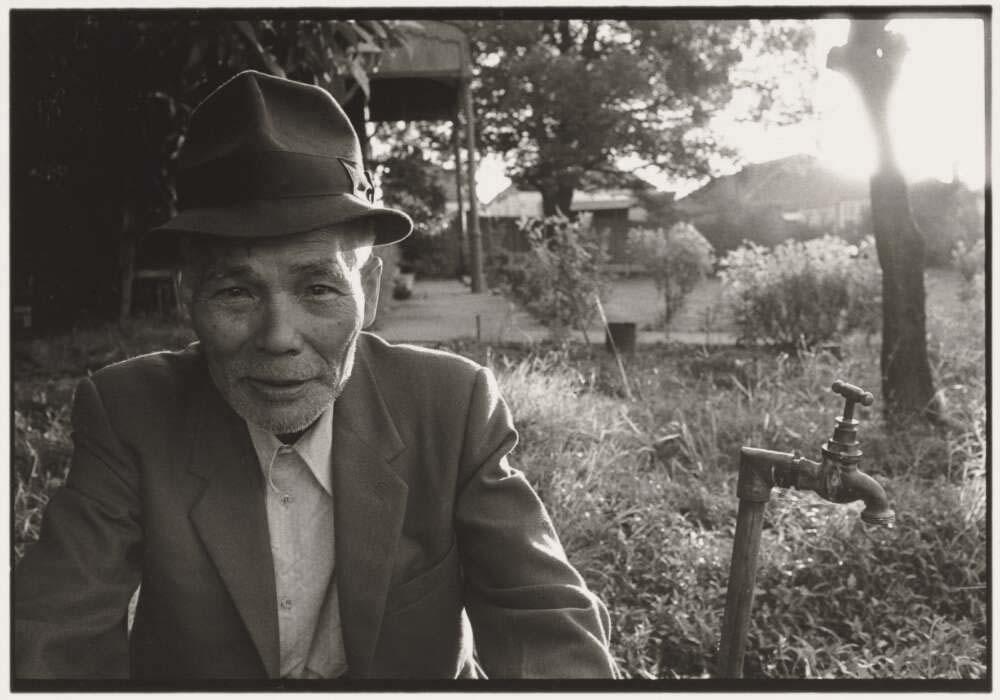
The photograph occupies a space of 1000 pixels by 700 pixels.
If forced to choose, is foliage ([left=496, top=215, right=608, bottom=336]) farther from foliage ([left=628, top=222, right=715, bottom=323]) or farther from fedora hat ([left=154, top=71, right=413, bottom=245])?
fedora hat ([left=154, top=71, right=413, bottom=245])

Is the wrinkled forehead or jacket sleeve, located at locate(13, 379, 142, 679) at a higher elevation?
the wrinkled forehead

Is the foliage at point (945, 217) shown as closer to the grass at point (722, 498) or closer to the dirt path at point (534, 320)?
the dirt path at point (534, 320)

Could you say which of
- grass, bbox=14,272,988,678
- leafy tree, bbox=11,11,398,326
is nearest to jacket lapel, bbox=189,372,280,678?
leafy tree, bbox=11,11,398,326

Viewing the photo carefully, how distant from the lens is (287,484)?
1.36m

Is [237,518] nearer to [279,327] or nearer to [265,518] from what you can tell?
[265,518]

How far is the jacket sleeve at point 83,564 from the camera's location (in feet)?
4.08

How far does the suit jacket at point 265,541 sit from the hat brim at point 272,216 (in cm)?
31

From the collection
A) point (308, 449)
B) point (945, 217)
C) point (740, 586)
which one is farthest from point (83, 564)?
point (945, 217)

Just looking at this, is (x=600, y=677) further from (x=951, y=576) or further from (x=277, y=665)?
(x=951, y=576)

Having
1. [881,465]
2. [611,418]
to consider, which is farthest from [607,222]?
[881,465]

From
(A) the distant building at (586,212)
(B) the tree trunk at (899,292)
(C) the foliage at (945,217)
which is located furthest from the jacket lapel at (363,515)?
(A) the distant building at (586,212)

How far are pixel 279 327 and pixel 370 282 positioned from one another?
233mm

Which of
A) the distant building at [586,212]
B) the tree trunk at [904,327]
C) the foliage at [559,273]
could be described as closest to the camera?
the tree trunk at [904,327]

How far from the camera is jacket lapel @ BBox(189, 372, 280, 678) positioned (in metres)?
1.29
